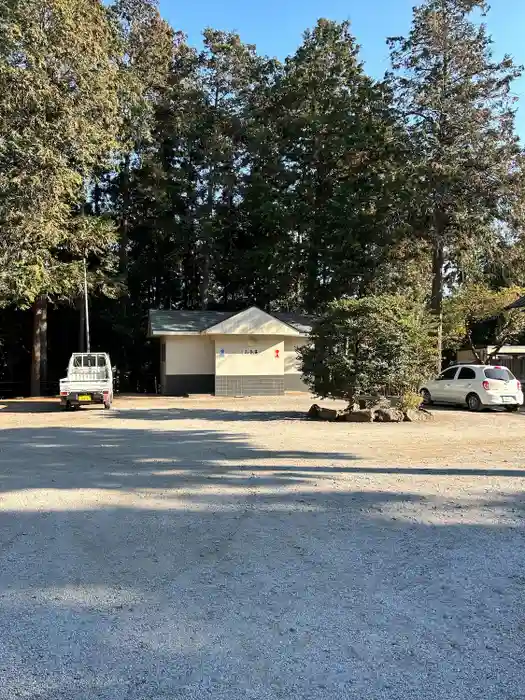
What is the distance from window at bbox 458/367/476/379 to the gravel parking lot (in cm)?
1150

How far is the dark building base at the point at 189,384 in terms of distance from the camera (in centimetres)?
3028

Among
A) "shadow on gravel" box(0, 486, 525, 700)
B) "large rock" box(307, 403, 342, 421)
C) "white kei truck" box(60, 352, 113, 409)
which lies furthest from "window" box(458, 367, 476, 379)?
"shadow on gravel" box(0, 486, 525, 700)

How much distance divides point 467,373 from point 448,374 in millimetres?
Answer: 1200

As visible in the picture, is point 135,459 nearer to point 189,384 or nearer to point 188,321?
point 189,384

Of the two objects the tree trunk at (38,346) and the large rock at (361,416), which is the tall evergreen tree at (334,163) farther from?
the large rock at (361,416)

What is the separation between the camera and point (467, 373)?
21.2m

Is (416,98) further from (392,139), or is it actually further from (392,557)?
(392,557)

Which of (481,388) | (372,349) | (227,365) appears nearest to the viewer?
(372,349)

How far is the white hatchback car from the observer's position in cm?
2011

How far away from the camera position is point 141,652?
3457 mm

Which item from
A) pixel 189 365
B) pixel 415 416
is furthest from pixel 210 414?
pixel 189 365

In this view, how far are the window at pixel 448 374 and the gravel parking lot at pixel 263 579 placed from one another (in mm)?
12443

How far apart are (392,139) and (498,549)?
28.1 metres

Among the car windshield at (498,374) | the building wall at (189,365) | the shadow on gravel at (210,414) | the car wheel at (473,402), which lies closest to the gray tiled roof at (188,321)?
the building wall at (189,365)
